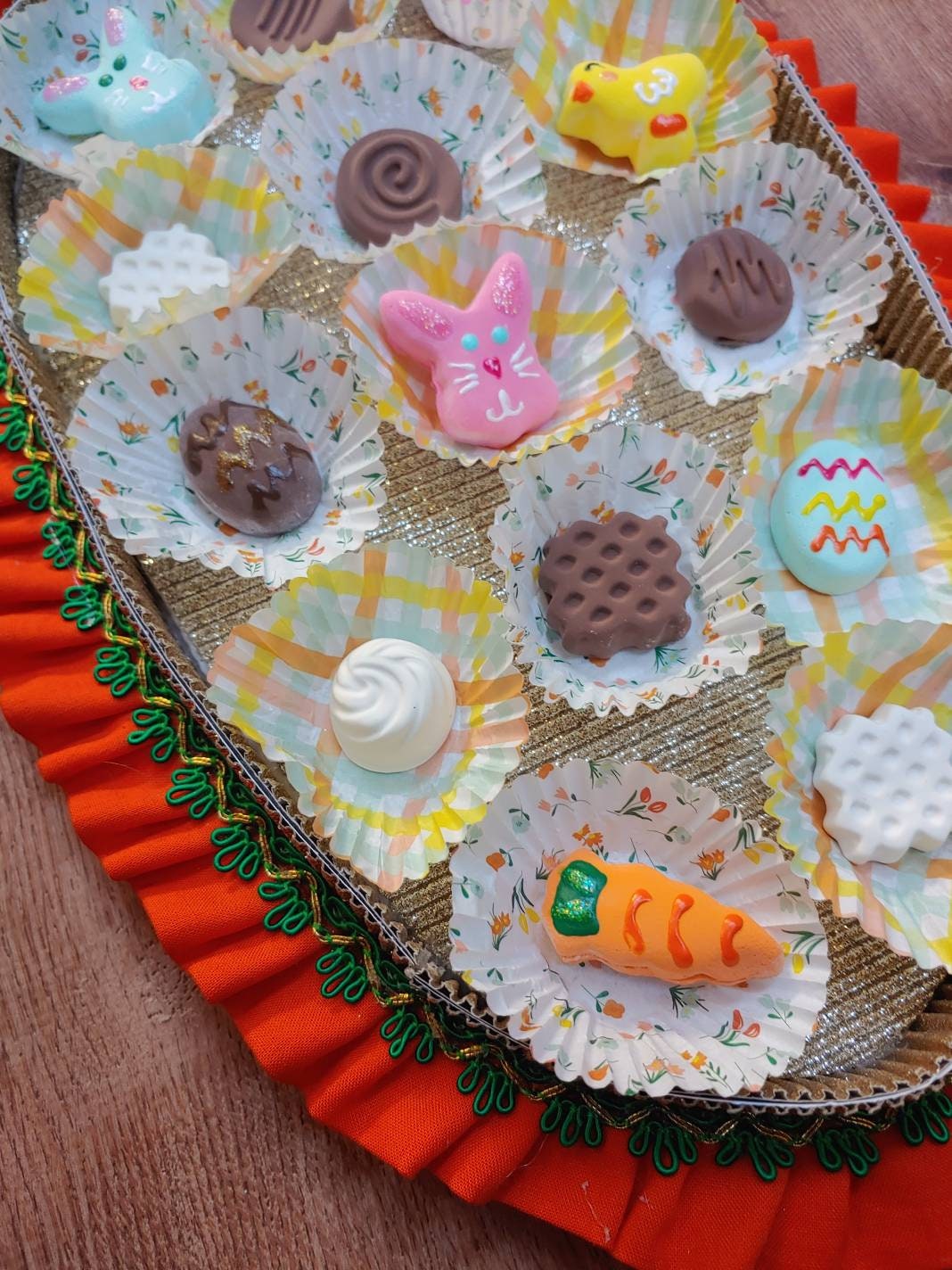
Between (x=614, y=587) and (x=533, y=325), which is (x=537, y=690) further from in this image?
(x=533, y=325)

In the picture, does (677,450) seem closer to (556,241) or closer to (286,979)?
(556,241)

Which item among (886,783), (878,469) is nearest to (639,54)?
(878,469)

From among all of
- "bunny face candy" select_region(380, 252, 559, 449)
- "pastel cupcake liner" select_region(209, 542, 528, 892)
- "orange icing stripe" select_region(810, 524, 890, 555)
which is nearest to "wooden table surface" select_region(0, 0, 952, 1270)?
"pastel cupcake liner" select_region(209, 542, 528, 892)

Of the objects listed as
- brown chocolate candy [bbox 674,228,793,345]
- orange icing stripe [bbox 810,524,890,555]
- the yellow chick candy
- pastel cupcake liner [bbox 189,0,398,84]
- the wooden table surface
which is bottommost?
the wooden table surface

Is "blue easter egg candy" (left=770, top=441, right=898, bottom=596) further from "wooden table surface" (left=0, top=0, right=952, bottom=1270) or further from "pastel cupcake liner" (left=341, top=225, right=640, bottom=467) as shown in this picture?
"wooden table surface" (left=0, top=0, right=952, bottom=1270)

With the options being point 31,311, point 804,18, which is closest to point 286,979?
point 31,311

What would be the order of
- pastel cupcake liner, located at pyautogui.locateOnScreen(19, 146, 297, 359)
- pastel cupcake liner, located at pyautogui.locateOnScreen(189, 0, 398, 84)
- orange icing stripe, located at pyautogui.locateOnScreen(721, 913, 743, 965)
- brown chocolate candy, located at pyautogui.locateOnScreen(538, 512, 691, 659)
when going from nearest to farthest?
orange icing stripe, located at pyautogui.locateOnScreen(721, 913, 743, 965), brown chocolate candy, located at pyautogui.locateOnScreen(538, 512, 691, 659), pastel cupcake liner, located at pyautogui.locateOnScreen(19, 146, 297, 359), pastel cupcake liner, located at pyautogui.locateOnScreen(189, 0, 398, 84)
